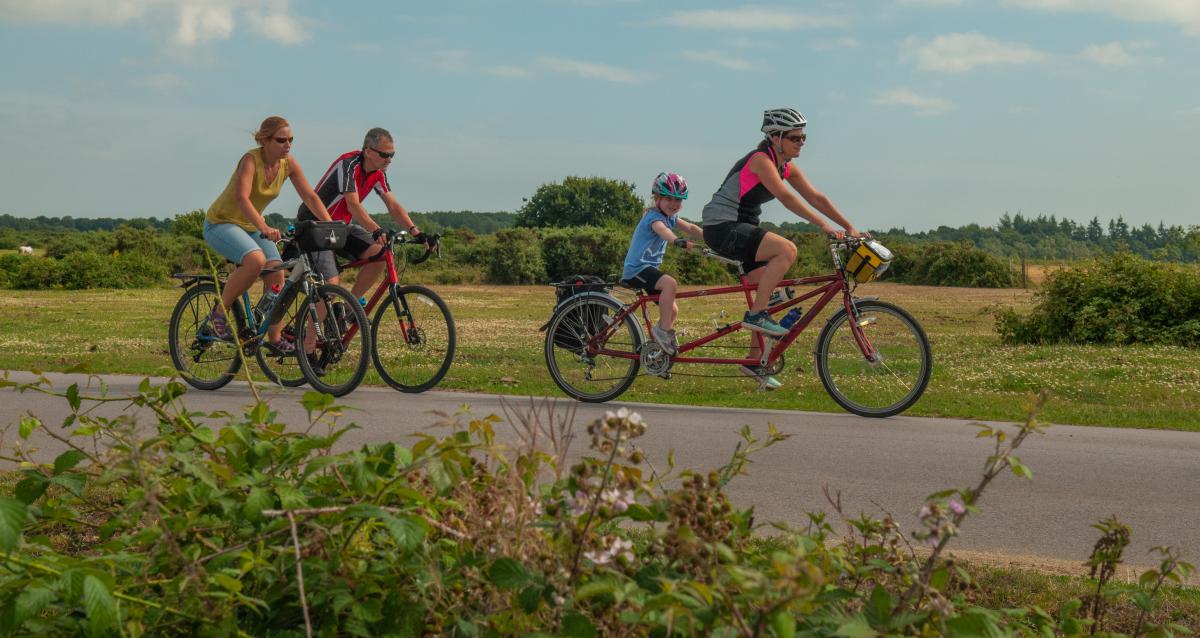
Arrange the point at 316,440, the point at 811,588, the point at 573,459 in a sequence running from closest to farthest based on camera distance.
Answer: the point at 811,588, the point at 316,440, the point at 573,459

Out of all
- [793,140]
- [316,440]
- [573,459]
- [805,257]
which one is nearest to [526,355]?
[793,140]

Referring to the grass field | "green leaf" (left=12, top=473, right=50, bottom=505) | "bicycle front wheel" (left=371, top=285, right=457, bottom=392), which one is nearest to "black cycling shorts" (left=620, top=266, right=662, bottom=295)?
the grass field

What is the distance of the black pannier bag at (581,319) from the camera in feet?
32.5

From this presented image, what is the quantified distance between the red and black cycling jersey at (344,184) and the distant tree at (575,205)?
6149cm

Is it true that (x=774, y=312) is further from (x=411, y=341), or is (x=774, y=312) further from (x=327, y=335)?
(x=327, y=335)

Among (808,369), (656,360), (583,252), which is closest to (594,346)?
(656,360)

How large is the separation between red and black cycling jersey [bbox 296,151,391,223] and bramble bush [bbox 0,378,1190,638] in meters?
7.37

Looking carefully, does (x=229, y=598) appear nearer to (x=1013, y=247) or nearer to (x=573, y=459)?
(x=573, y=459)

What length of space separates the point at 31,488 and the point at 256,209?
6.55 meters

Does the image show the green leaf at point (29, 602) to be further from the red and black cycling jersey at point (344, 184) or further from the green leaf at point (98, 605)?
the red and black cycling jersey at point (344, 184)

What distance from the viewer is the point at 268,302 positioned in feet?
32.8

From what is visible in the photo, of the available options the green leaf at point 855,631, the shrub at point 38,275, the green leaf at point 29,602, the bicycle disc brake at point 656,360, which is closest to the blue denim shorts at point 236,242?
the bicycle disc brake at point 656,360

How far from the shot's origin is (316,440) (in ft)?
9.62

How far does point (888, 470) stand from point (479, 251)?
1510 inches
